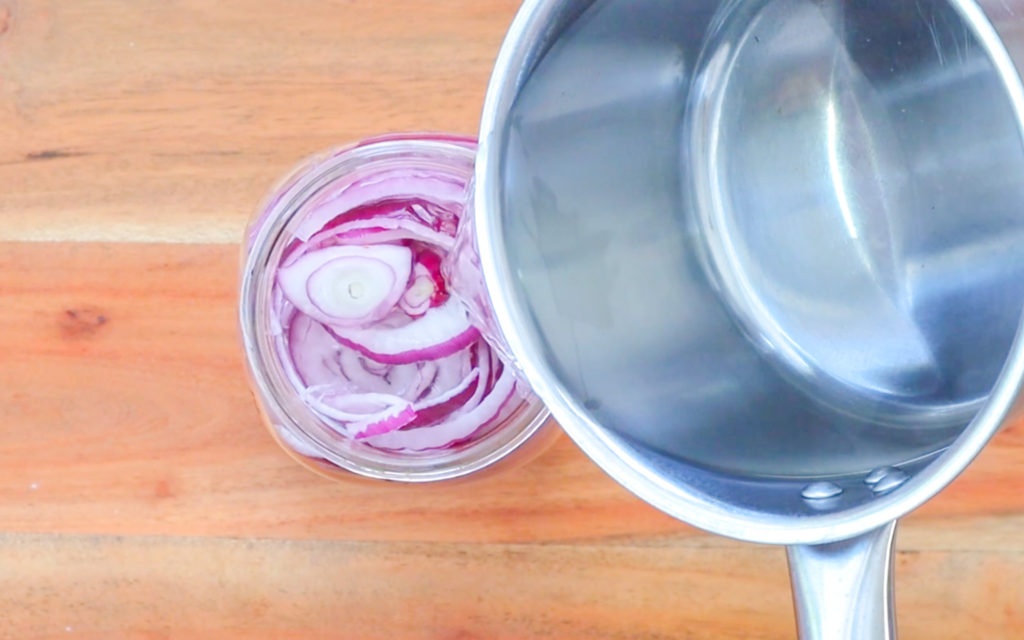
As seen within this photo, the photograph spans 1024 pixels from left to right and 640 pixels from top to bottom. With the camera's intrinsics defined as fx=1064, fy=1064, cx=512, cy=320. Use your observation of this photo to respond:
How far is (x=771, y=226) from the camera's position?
569 mm

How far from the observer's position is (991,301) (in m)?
0.49

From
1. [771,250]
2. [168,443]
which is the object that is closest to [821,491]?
[771,250]

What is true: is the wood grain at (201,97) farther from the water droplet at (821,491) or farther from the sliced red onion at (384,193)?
the water droplet at (821,491)

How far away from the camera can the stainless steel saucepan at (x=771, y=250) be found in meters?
0.41

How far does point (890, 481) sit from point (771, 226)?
19 cm

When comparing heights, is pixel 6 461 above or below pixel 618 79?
below

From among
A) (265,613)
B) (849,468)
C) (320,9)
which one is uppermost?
(320,9)

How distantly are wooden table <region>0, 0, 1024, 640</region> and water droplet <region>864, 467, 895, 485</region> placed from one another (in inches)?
7.2

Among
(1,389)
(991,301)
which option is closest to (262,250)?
(1,389)

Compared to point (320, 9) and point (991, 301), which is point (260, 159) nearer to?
point (320, 9)

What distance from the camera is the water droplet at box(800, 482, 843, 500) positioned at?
1.40ft

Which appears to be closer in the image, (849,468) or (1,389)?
(849,468)

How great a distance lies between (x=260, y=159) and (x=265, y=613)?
270 mm

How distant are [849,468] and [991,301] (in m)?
0.10
